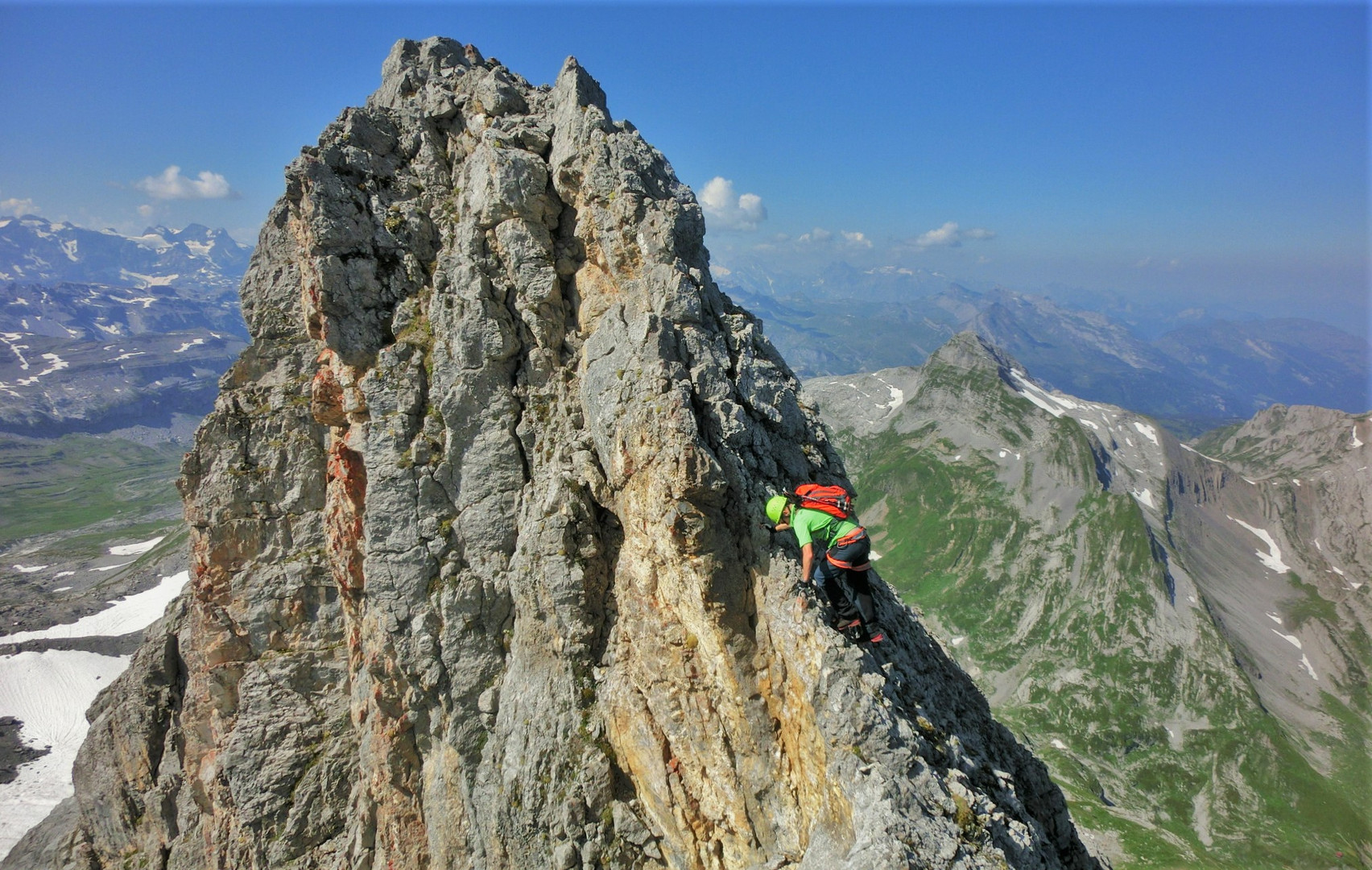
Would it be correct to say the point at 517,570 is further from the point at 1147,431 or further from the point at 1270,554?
the point at 1147,431

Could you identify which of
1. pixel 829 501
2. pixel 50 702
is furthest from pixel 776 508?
pixel 50 702

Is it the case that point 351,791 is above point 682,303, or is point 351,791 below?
below

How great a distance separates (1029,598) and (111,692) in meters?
167

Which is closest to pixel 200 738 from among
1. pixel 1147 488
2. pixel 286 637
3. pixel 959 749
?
pixel 286 637

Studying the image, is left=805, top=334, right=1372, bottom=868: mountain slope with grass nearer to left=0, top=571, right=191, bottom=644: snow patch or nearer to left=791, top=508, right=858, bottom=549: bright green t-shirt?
left=791, top=508, right=858, bottom=549: bright green t-shirt

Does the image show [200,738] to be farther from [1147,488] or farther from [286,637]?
[1147,488]

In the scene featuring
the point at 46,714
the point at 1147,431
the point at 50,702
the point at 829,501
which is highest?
the point at 829,501

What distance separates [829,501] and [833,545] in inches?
43.5

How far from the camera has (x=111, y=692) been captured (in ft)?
104

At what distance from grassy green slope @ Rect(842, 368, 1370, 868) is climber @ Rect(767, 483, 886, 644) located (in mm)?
58847

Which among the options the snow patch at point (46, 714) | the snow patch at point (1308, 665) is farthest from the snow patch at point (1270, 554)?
the snow patch at point (46, 714)

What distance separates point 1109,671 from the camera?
4660 inches

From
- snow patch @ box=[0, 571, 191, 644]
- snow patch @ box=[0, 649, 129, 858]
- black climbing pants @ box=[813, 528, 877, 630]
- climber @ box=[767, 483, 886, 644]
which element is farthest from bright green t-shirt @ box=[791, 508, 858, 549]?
snow patch @ box=[0, 571, 191, 644]

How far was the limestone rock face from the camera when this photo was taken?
14.5 m
